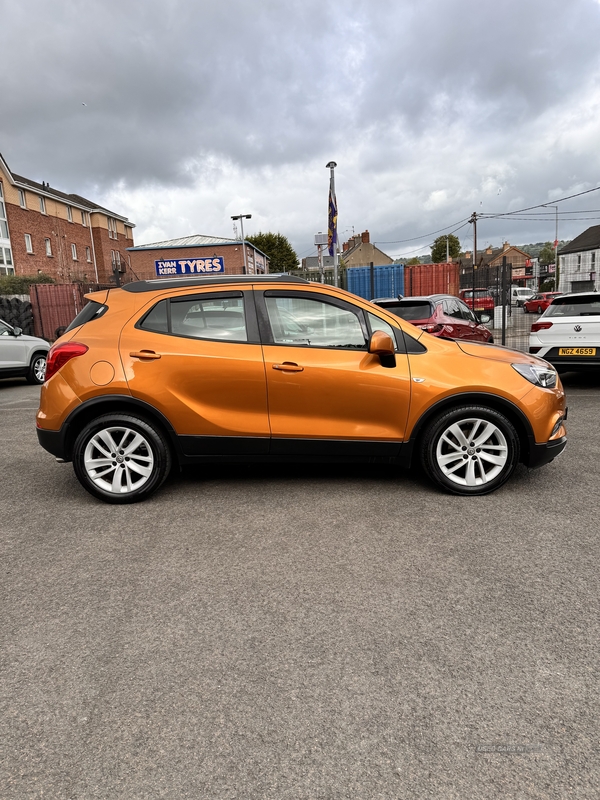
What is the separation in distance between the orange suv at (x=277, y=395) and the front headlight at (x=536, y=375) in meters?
0.01

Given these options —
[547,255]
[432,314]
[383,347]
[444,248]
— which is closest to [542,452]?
[383,347]

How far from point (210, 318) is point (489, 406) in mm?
2322

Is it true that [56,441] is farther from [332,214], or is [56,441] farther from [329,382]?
[332,214]

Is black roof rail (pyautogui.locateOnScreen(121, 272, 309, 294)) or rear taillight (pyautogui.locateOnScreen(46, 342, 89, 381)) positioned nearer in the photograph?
rear taillight (pyautogui.locateOnScreen(46, 342, 89, 381))

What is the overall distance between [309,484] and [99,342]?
2082 millimetres

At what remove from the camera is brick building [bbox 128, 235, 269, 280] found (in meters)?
42.3

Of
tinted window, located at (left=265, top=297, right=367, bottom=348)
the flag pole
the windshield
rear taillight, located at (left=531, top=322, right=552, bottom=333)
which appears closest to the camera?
tinted window, located at (left=265, top=297, right=367, bottom=348)

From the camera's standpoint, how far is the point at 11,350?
11.1 meters

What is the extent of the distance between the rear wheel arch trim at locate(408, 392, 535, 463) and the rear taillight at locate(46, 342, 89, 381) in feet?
8.84

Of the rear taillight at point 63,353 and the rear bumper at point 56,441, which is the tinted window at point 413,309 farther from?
the rear bumper at point 56,441

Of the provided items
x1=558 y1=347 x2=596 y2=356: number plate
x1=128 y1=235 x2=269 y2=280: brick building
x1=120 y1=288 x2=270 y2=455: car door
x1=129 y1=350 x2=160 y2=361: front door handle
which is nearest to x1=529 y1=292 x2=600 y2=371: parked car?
x1=558 y1=347 x2=596 y2=356: number plate

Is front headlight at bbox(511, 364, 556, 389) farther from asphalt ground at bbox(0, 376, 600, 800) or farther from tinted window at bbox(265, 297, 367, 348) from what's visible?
tinted window at bbox(265, 297, 367, 348)

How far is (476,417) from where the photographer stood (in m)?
4.07

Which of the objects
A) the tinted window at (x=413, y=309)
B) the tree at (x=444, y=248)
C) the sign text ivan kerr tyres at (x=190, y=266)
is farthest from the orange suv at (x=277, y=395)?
the tree at (x=444, y=248)
